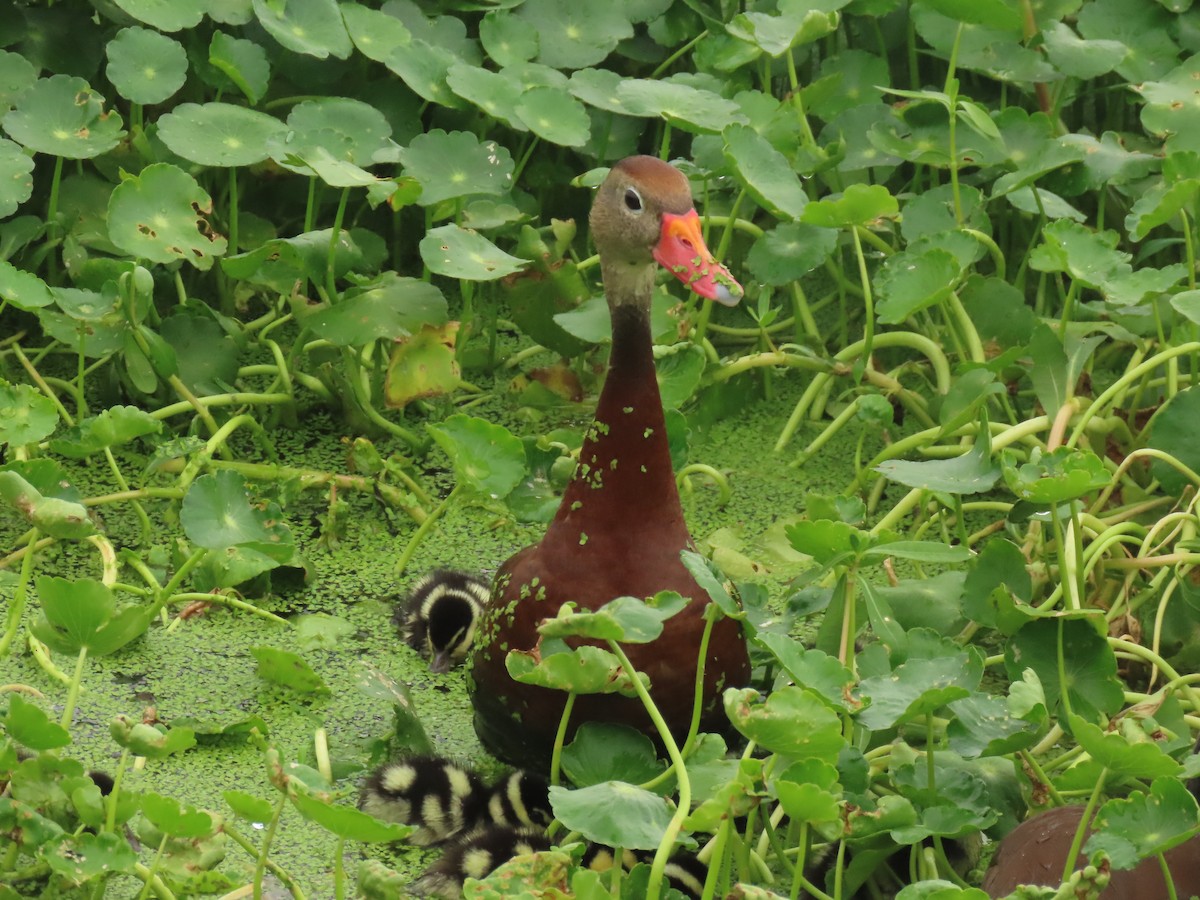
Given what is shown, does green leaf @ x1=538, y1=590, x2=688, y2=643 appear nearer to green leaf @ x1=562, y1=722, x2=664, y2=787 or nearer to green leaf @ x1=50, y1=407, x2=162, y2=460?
green leaf @ x1=562, y1=722, x2=664, y2=787

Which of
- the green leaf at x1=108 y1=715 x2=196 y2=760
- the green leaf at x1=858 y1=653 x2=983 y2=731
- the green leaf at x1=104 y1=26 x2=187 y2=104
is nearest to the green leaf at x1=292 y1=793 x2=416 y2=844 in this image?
the green leaf at x1=108 y1=715 x2=196 y2=760

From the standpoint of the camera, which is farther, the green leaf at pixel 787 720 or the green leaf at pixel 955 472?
the green leaf at pixel 955 472

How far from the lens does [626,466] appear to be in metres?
2.21

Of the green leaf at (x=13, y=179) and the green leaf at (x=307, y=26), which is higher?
the green leaf at (x=307, y=26)

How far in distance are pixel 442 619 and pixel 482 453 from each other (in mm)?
Result: 244

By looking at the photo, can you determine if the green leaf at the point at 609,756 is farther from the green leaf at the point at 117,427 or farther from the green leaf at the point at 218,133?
the green leaf at the point at 218,133

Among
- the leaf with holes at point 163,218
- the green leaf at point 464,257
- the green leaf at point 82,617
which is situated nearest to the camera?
the green leaf at point 82,617

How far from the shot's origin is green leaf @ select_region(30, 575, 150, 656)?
2.03 meters

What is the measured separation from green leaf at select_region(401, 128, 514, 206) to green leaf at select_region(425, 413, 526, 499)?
0.59 m

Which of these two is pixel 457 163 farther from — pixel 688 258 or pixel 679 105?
pixel 688 258

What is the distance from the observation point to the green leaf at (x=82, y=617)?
2029 millimetres

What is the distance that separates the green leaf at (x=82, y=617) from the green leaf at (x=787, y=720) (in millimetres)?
714

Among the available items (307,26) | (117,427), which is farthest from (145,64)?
(117,427)

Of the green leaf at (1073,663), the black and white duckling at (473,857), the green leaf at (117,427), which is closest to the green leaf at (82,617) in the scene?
the black and white duckling at (473,857)
